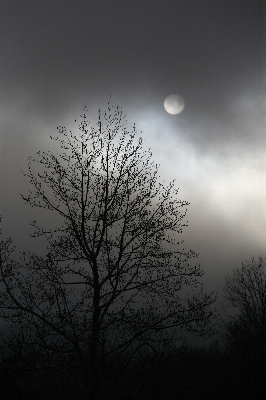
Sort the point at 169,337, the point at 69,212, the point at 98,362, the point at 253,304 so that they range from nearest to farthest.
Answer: the point at 98,362 < the point at 169,337 < the point at 69,212 < the point at 253,304

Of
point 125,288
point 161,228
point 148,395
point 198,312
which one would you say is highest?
point 161,228

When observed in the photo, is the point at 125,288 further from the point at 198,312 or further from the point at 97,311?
the point at 198,312

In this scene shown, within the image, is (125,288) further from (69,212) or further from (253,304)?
(253,304)

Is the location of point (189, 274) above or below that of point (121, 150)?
below

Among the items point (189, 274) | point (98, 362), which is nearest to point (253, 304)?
point (189, 274)

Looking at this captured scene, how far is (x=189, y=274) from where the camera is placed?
10.4 meters

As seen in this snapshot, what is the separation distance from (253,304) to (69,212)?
999 inches

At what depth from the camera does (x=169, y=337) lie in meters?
9.40

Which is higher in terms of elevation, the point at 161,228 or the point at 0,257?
the point at 161,228

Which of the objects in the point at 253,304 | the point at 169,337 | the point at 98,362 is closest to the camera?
the point at 98,362

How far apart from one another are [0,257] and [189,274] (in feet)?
20.5

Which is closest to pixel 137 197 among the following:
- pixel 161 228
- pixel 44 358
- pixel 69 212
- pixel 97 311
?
pixel 161 228

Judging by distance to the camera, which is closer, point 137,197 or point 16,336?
point 16,336

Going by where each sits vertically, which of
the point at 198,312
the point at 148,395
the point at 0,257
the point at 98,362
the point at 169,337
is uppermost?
the point at 0,257
